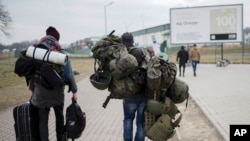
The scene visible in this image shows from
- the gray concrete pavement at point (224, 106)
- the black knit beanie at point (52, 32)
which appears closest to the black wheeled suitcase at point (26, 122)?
the black knit beanie at point (52, 32)

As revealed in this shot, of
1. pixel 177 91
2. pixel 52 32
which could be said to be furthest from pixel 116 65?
pixel 52 32

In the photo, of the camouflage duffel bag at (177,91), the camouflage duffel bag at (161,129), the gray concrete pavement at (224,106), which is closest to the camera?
the camouflage duffel bag at (161,129)

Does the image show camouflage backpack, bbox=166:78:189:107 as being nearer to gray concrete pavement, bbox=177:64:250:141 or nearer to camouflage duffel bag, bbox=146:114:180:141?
camouflage duffel bag, bbox=146:114:180:141

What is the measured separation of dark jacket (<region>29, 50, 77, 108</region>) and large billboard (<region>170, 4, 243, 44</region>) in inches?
979

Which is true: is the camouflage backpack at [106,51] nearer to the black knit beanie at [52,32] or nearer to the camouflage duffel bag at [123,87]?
the camouflage duffel bag at [123,87]

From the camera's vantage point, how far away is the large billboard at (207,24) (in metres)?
29.0

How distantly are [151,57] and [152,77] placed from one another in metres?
0.41

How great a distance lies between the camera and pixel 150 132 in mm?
4586

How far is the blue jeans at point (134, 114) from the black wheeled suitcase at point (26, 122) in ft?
4.01

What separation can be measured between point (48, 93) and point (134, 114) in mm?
1164

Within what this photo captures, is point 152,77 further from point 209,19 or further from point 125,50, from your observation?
point 209,19

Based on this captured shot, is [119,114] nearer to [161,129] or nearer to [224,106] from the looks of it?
[224,106]

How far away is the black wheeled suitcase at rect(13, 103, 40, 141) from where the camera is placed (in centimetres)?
515

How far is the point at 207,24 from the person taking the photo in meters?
29.2
